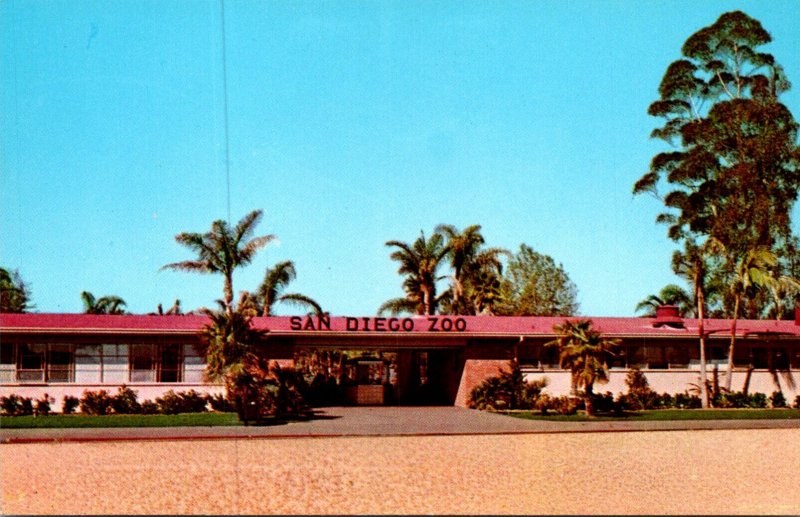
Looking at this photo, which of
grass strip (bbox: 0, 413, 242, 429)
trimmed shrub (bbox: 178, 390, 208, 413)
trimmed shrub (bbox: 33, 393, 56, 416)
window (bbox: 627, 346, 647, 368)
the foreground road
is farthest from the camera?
window (bbox: 627, 346, 647, 368)

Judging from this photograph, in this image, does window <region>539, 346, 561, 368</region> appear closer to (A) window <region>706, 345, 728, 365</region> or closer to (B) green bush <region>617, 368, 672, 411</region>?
(B) green bush <region>617, 368, 672, 411</region>

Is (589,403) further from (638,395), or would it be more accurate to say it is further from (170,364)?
(170,364)

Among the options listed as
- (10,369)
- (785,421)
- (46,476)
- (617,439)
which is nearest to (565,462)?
(617,439)

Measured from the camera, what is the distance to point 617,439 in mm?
21172

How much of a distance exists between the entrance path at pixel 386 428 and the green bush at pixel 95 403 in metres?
5.62

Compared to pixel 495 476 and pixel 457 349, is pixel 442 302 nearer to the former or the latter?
pixel 457 349

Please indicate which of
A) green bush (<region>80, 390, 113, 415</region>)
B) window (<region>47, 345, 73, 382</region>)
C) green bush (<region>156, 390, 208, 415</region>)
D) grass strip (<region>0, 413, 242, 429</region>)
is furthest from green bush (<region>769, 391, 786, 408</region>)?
window (<region>47, 345, 73, 382</region>)

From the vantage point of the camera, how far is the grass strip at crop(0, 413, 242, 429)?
22.8 meters

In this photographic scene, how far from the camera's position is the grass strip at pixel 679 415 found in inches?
1055

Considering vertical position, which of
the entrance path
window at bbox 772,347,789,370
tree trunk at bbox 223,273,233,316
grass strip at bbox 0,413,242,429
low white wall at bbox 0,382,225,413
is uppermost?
tree trunk at bbox 223,273,233,316

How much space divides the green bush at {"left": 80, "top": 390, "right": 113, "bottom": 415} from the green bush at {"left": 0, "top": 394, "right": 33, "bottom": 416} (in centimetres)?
175

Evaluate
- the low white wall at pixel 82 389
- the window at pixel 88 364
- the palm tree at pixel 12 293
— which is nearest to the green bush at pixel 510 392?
the low white wall at pixel 82 389

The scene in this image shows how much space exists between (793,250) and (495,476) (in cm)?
4191

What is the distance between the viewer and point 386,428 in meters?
22.9
